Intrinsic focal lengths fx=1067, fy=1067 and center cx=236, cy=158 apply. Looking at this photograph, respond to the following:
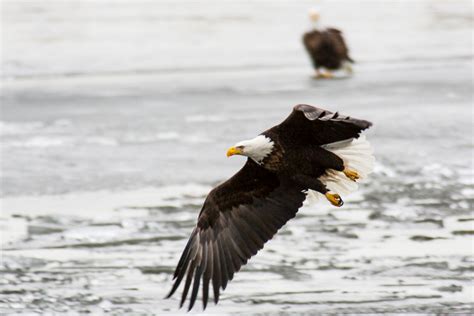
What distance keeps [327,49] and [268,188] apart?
548cm

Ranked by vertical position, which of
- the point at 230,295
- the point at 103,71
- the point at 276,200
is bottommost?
the point at 230,295

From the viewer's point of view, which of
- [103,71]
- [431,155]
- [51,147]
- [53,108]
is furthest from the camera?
[103,71]

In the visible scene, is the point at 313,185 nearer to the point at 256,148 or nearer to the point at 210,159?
the point at 256,148

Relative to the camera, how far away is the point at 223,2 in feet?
55.4

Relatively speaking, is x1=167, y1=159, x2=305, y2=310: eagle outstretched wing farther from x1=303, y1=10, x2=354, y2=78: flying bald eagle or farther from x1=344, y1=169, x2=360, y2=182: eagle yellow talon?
x1=303, y1=10, x2=354, y2=78: flying bald eagle

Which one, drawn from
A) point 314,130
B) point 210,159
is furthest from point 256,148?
point 210,159

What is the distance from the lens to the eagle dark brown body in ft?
34.3

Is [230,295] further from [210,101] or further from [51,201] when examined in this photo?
[210,101]

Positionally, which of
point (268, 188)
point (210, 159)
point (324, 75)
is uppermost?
point (324, 75)

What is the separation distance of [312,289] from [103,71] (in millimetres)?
6510

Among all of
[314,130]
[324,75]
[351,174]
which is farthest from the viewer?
[324,75]

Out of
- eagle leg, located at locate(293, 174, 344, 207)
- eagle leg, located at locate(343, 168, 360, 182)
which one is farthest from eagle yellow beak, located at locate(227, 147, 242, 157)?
eagle leg, located at locate(343, 168, 360, 182)

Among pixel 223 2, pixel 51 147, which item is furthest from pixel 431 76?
pixel 223 2

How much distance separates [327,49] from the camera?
10438 millimetres
